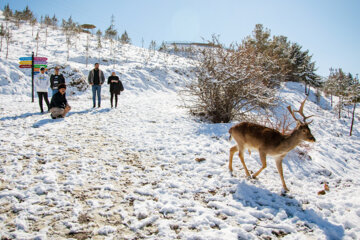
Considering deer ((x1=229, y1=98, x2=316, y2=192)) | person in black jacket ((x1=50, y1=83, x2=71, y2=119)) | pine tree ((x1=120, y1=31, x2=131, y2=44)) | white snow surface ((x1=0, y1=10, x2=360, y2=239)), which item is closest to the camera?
white snow surface ((x1=0, y1=10, x2=360, y2=239))

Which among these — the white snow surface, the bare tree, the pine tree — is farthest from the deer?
the pine tree

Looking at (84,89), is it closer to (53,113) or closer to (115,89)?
(115,89)

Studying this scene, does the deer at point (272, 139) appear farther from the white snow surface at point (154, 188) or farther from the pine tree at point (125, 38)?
Answer: the pine tree at point (125, 38)

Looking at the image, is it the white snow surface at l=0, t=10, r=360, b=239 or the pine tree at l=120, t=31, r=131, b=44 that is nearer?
the white snow surface at l=0, t=10, r=360, b=239

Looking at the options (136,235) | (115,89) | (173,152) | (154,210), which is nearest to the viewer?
(136,235)

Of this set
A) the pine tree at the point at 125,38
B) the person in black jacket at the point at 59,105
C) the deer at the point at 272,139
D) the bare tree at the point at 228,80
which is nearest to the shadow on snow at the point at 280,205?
the deer at the point at 272,139

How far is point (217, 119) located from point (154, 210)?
23.6 feet

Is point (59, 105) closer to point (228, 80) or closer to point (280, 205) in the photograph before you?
point (228, 80)

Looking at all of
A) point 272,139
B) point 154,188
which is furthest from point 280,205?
point 154,188

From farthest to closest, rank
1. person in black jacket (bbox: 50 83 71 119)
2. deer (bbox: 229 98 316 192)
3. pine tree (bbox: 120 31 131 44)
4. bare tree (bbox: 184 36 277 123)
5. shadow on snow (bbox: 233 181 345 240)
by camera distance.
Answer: pine tree (bbox: 120 31 131 44) < bare tree (bbox: 184 36 277 123) < person in black jacket (bbox: 50 83 71 119) < deer (bbox: 229 98 316 192) < shadow on snow (bbox: 233 181 345 240)

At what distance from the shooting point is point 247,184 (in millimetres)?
4059

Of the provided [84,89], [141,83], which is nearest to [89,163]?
[84,89]

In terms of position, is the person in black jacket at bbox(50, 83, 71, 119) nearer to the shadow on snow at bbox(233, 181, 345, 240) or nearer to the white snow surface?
the white snow surface

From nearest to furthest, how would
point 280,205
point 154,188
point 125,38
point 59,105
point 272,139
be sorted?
point 280,205, point 154,188, point 272,139, point 59,105, point 125,38
